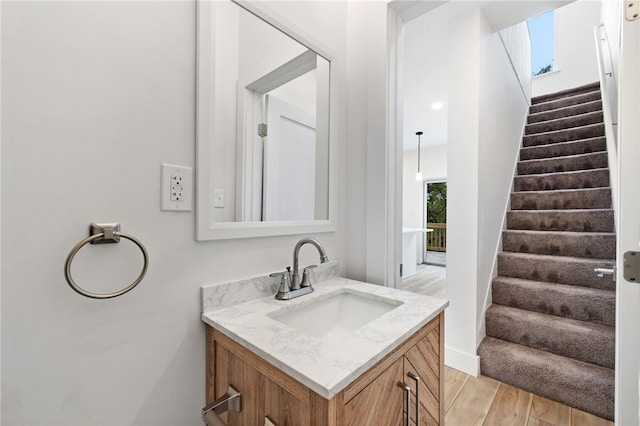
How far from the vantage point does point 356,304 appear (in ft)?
3.75

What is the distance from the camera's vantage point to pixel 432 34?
233 centimetres

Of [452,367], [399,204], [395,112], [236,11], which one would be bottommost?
[452,367]

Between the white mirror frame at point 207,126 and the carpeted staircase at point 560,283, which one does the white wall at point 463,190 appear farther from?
the white mirror frame at point 207,126

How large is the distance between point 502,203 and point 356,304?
7.24 feet

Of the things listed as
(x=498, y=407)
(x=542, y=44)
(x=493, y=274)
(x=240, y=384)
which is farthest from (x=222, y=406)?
(x=542, y=44)

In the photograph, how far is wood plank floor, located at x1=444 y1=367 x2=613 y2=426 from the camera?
60.1 inches

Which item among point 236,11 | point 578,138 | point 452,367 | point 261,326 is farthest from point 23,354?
point 578,138

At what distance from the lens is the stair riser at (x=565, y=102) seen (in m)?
3.49

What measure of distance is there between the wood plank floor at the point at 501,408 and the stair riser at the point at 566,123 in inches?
124

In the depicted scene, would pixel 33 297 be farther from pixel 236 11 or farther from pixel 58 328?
pixel 236 11

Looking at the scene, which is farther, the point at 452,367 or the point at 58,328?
the point at 452,367

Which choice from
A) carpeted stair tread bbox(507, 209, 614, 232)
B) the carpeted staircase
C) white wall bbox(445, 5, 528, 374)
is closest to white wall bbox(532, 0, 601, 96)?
the carpeted staircase

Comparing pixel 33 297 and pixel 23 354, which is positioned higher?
pixel 33 297

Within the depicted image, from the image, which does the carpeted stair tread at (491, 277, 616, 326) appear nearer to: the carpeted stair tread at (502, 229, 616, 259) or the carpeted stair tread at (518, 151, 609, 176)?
the carpeted stair tread at (502, 229, 616, 259)
